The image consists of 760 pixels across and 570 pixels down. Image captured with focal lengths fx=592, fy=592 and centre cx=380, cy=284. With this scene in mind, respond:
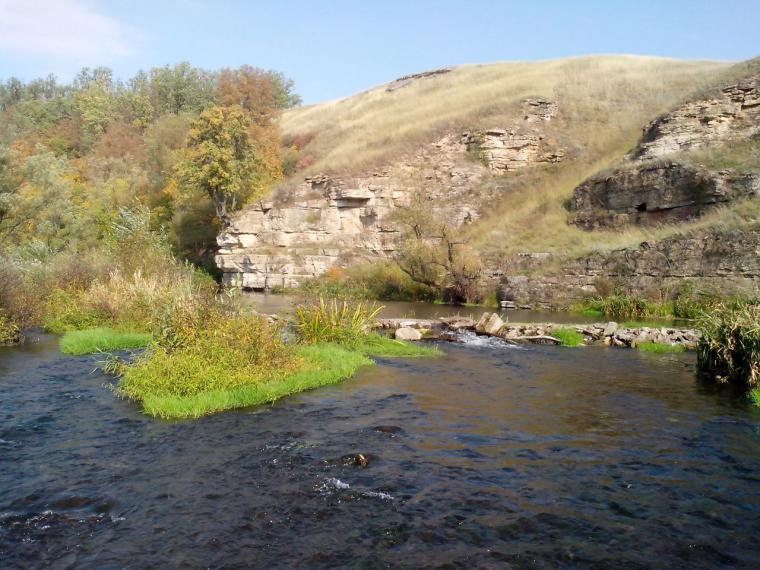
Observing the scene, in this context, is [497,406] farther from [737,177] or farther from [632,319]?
[737,177]

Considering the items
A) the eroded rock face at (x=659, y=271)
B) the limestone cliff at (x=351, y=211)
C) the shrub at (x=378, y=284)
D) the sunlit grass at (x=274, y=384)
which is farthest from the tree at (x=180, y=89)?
the sunlit grass at (x=274, y=384)

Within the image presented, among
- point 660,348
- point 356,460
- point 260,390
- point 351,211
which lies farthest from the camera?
point 351,211

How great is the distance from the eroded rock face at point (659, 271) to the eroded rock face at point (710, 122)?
11.6 meters

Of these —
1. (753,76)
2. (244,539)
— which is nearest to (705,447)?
(244,539)

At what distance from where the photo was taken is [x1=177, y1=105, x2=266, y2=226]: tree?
45438 millimetres

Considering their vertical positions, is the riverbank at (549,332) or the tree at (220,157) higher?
the tree at (220,157)

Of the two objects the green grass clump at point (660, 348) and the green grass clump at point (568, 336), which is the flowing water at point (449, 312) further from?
the green grass clump at point (660, 348)

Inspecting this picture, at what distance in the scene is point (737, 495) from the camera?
294 inches

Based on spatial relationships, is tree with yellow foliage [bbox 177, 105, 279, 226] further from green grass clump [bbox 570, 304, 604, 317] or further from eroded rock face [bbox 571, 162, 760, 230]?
green grass clump [bbox 570, 304, 604, 317]

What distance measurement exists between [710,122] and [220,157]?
34.6m

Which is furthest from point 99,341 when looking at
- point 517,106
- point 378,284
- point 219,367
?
point 517,106

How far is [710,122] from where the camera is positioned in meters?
39.1

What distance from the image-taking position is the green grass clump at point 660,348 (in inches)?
724

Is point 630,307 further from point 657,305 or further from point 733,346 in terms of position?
point 733,346
